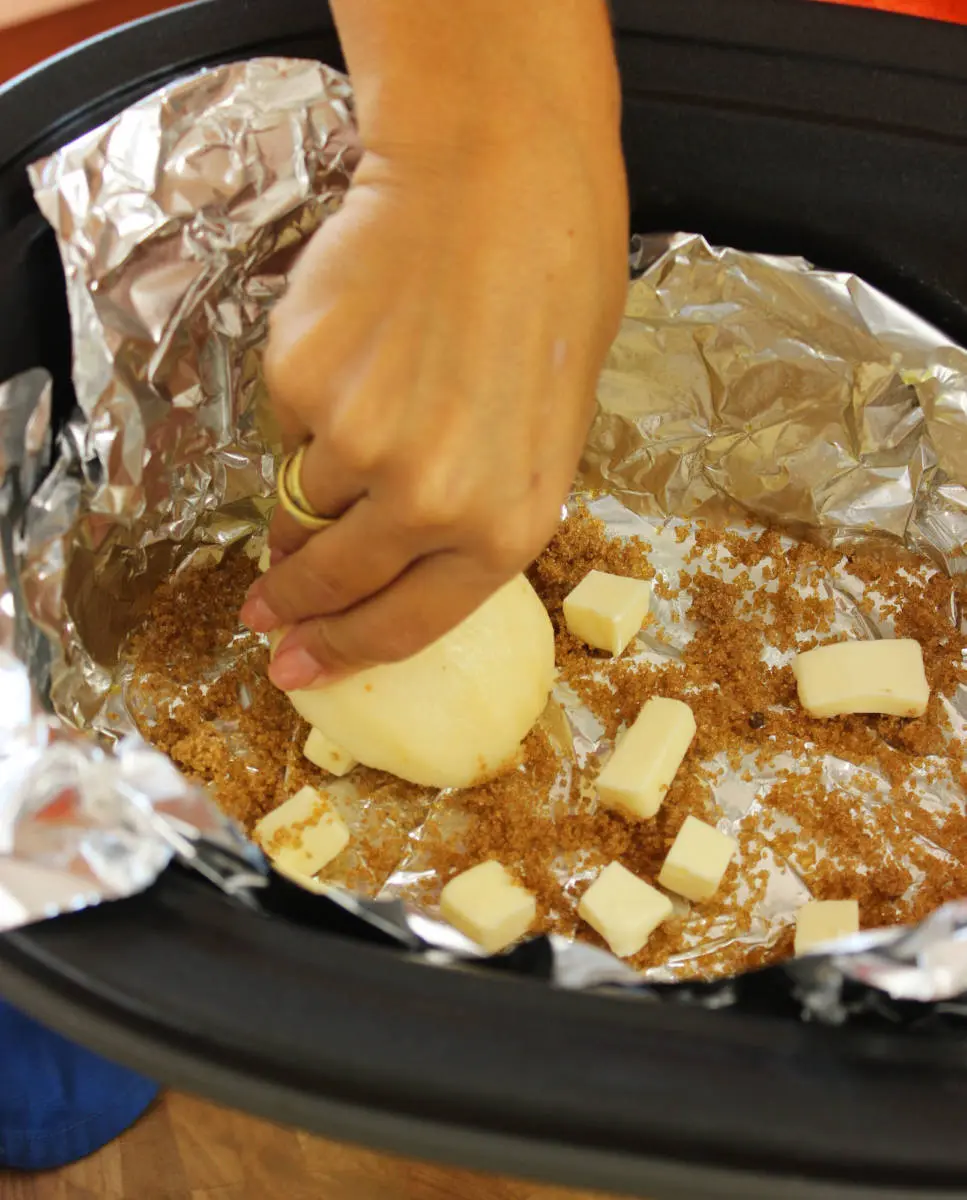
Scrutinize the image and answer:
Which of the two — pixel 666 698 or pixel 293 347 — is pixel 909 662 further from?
pixel 293 347

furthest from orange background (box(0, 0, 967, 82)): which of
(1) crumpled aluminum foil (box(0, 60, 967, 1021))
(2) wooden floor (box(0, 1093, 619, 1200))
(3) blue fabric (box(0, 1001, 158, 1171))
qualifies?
(2) wooden floor (box(0, 1093, 619, 1200))

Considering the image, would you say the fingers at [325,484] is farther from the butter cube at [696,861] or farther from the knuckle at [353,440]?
the butter cube at [696,861]

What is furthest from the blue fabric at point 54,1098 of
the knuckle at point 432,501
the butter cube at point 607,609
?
the knuckle at point 432,501

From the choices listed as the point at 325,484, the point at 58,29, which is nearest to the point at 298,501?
the point at 325,484

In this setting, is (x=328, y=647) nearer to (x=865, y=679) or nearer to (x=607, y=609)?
(x=607, y=609)

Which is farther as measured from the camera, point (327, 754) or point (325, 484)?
point (327, 754)

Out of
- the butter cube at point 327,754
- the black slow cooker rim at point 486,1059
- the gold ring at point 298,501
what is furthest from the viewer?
the butter cube at point 327,754
